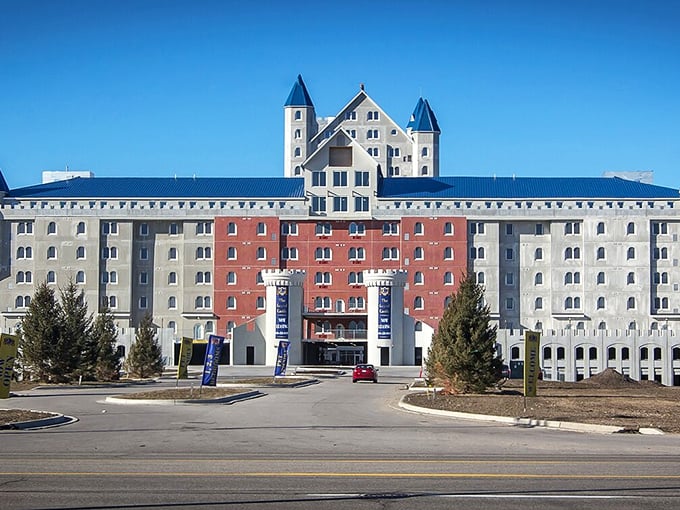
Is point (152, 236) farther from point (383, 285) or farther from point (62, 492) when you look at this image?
point (62, 492)

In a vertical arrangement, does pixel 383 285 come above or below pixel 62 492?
above

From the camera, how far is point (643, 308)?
110m

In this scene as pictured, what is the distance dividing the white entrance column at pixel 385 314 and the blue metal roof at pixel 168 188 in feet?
62.1

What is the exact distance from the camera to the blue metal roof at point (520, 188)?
11300cm

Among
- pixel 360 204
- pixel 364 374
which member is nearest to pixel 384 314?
pixel 360 204

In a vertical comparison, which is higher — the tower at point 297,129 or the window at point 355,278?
the tower at point 297,129

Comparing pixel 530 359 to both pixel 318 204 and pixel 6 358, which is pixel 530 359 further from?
pixel 318 204

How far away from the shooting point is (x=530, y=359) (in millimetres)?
34844

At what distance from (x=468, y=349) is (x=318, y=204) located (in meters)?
67.4

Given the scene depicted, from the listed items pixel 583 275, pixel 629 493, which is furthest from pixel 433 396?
pixel 583 275

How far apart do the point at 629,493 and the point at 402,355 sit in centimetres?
8304

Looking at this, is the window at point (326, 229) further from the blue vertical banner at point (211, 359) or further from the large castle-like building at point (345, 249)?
the blue vertical banner at point (211, 359)

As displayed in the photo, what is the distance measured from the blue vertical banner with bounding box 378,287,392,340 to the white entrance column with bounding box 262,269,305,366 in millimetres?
8345

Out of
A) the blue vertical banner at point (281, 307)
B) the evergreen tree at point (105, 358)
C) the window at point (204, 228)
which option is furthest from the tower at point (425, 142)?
the evergreen tree at point (105, 358)
